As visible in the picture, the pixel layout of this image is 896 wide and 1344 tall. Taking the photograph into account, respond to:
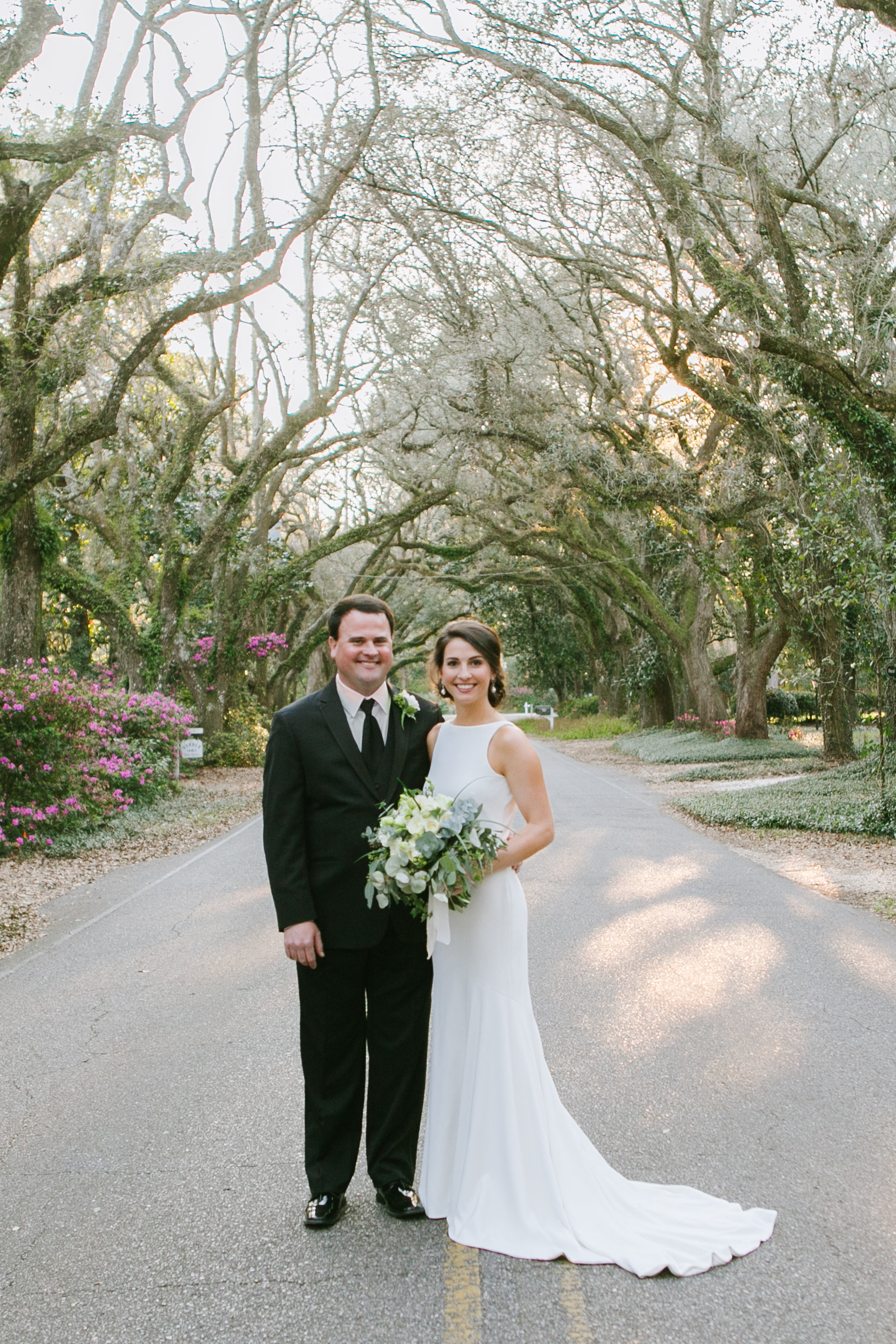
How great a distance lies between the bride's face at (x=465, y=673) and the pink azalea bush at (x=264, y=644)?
86.3 feet

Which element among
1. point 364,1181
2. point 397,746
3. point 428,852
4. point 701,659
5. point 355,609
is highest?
point 701,659

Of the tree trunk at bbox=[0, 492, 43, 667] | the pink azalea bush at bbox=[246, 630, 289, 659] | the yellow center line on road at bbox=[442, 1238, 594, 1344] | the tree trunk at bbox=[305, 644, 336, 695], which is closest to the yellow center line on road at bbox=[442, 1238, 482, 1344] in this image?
the yellow center line on road at bbox=[442, 1238, 594, 1344]

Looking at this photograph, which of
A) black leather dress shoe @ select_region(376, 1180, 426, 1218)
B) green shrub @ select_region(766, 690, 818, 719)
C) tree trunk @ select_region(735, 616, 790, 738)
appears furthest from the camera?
green shrub @ select_region(766, 690, 818, 719)

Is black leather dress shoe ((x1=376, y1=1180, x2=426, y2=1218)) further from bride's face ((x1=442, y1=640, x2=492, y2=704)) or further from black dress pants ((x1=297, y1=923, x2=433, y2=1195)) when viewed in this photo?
bride's face ((x1=442, y1=640, x2=492, y2=704))

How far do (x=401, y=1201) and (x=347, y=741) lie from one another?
1598 mm

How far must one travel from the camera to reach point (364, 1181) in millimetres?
4105

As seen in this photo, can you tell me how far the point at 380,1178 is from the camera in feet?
12.4

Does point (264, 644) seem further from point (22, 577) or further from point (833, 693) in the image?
point (833, 693)

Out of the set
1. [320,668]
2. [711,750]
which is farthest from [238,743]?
[320,668]

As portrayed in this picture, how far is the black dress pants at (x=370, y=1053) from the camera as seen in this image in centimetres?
380

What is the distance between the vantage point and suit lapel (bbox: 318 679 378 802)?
385cm

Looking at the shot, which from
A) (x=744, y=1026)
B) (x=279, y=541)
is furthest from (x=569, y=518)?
(x=744, y=1026)

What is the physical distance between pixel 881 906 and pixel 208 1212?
7090 millimetres

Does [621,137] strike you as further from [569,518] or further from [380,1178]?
[569,518]
